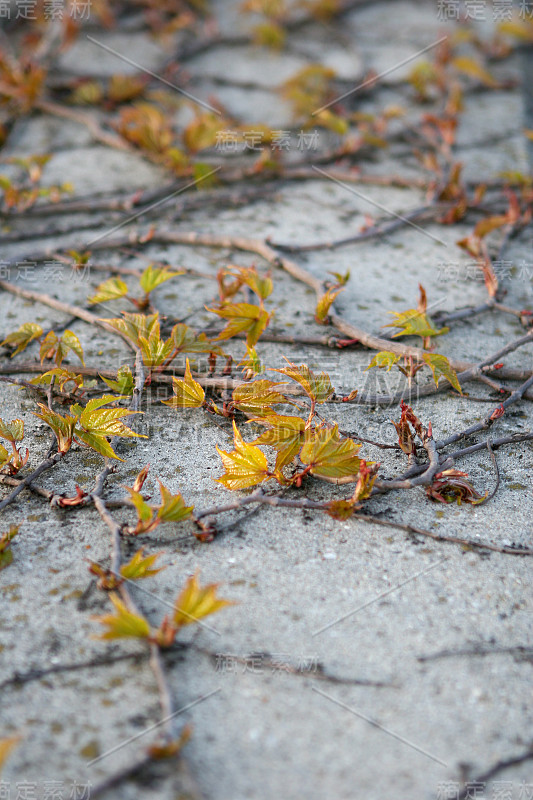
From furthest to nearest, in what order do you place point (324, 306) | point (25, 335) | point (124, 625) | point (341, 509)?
point (324, 306)
point (25, 335)
point (341, 509)
point (124, 625)

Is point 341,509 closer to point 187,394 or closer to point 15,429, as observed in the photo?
point 187,394

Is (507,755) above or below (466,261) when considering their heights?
below

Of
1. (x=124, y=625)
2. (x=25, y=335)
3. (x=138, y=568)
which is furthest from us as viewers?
(x=25, y=335)

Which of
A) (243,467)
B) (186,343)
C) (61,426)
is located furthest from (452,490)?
(61,426)

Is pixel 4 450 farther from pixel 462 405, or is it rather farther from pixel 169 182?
pixel 169 182

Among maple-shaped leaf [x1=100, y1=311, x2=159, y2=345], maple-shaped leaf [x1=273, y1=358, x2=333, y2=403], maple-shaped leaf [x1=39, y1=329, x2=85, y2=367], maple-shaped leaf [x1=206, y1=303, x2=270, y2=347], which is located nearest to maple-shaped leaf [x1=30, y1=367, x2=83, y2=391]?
maple-shaped leaf [x1=39, y1=329, x2=85, y2=367]

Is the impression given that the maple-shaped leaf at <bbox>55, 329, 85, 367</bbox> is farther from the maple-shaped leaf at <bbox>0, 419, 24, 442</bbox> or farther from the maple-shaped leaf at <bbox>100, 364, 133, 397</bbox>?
the maple-shaped leaf at <bbox>0, 419, 24, 442</bbox>

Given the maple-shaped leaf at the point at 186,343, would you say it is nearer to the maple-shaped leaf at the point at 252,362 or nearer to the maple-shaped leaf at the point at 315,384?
the maple-shaped leaf at the point at 252,362

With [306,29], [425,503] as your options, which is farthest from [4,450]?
[306,29]
